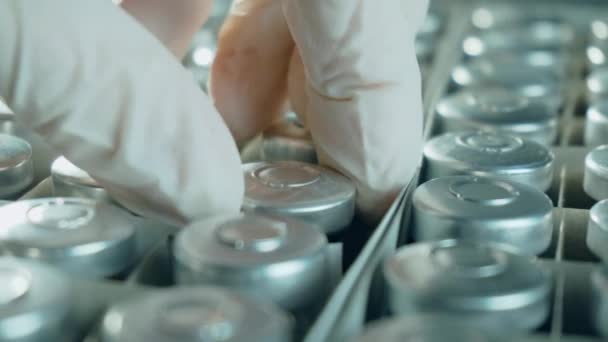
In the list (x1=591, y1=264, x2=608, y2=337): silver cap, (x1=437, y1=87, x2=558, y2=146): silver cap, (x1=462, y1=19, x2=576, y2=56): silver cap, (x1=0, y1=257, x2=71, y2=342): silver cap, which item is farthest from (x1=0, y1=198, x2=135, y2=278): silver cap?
(x1=462, y1=19, x2=576, y2=56): silver cap

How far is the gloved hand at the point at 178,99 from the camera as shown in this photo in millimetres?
487

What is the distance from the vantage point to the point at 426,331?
37 cm

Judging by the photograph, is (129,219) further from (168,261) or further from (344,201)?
(344,201)

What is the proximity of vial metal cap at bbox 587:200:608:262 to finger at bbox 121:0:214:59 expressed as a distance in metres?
0.40

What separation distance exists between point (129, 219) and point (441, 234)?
0.62 feet

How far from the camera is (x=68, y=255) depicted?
1.54ft

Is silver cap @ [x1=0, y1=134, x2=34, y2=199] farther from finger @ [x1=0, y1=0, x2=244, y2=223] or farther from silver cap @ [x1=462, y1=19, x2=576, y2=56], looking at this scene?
A: silver cap @ [x1=462, y1=19, x2=576, y2=56]

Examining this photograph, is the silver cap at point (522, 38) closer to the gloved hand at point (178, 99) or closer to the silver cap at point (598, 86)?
the silver cap at point (598, 86)

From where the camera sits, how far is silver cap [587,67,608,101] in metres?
0.89

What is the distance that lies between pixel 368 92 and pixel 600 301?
24 centimetres

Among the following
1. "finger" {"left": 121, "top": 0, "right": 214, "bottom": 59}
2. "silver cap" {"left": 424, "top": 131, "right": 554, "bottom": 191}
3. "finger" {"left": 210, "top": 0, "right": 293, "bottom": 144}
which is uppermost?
"finger" {"left": 121, "top": 0, "right": 214, "bottom": 59}

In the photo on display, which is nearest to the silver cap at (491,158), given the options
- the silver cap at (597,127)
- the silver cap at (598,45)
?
the silver cap at (597,127)

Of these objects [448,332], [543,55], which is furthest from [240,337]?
[543,55]

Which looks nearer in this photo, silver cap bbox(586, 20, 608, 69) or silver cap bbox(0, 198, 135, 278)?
silver cap bbox(0, 198, 135, 278)
